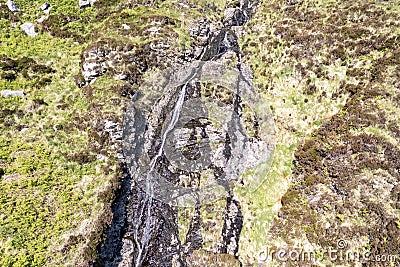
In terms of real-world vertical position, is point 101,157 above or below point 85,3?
below

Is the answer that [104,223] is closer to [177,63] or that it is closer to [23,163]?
[23,163]

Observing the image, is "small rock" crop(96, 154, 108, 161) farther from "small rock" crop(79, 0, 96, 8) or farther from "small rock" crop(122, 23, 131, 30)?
"small rock" crop(79, 0, 96, 8)

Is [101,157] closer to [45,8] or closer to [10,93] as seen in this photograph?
[10,93]

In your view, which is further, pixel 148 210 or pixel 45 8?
pixel 45 8

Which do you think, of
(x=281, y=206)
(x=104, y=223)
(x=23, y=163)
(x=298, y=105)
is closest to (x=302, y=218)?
(x=281, y=206)

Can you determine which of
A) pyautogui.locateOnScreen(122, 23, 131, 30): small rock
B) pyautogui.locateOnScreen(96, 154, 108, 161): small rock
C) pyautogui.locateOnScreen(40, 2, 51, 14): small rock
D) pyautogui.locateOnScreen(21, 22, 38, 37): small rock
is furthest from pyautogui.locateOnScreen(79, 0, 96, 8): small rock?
pyautogui.locateOnScreen(96, 154, 108, 161): small rock

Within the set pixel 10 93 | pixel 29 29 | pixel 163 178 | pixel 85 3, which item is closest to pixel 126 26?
pixel 85 3

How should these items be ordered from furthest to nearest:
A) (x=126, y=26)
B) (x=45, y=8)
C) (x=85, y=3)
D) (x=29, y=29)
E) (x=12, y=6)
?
(x=85, y=3)
(x=45, y=8)
(x=12, y=6)
(x=126, y=26)
(x=29, y=29)
